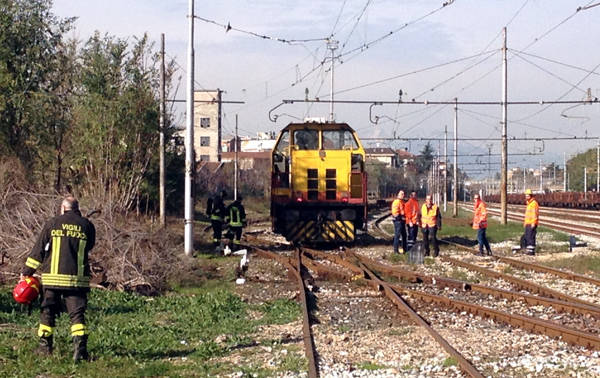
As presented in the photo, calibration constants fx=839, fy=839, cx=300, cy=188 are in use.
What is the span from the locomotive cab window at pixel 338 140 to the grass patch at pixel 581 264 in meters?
7.37

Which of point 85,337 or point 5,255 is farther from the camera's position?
point 5,255

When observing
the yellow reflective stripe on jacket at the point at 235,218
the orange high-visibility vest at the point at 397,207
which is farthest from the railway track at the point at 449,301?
the yellow reflective stripe on jacket at the point at 235,218

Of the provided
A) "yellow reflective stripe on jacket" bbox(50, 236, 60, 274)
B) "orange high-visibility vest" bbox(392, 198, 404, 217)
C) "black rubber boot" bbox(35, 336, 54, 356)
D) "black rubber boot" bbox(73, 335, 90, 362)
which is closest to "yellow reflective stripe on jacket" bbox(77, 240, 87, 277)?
"yellow reflective stripe on jacket" bbox(50, 236, 60, 274)

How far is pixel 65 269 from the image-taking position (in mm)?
8812

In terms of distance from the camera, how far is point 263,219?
48.4 m

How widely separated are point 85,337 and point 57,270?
78 centimetres

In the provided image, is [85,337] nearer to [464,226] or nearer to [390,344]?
[390,344]

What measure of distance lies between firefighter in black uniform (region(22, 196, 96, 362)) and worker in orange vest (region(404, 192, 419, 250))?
15.9 m

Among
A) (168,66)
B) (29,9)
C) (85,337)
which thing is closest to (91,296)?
(85,337)

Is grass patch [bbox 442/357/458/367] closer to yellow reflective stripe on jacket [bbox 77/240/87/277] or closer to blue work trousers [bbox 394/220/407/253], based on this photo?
yellow reflective stripe on jacket [bbox 77/240/87/277]

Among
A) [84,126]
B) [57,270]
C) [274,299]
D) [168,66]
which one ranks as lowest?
[274,299]

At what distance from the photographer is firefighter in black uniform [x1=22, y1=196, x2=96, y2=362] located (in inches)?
347

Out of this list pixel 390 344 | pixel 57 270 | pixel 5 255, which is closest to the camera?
pixel 57 270

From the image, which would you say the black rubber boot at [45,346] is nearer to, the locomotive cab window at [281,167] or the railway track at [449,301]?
the railway track at [449,301]
